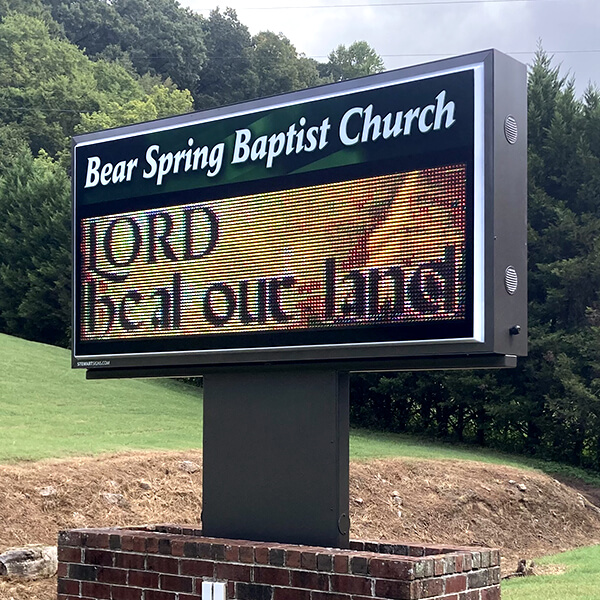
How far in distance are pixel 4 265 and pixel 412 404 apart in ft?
51.9

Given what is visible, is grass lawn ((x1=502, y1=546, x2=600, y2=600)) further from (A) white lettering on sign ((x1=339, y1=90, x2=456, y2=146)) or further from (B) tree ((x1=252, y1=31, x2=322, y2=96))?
(B) tree ((x1=252, y1=31, x2=322, y2=96))

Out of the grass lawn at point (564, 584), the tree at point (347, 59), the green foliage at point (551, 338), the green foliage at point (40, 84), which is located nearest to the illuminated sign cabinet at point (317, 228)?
the grass lawn at point (564, 584)

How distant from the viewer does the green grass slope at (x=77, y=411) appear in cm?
1529

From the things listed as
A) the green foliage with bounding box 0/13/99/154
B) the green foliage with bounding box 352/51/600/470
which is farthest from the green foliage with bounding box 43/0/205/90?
the green foliage with bounding box 352/51/600/470

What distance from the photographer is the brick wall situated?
242 inches

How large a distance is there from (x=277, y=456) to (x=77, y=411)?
13310 millimetres

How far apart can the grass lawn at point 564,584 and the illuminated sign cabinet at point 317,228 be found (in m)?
5.07

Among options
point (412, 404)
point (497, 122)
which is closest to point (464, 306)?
point (497, 122)

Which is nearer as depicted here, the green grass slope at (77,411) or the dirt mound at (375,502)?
the dirt mound at (375,502)

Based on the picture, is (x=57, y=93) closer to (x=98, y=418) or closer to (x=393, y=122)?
(x=98, y=418)

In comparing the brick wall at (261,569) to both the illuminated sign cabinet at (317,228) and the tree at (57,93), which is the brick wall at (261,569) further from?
the tree at (57,93)

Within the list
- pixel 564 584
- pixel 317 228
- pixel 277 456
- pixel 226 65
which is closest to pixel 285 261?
pixel 317 228

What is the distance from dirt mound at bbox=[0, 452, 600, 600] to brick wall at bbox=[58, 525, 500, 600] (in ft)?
8.63

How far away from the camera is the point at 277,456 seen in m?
7.04
